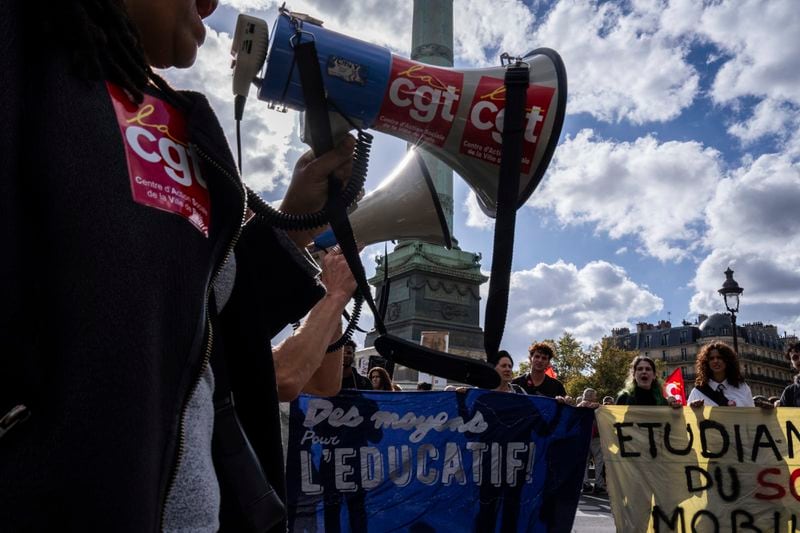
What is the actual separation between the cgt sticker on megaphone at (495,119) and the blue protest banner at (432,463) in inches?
141

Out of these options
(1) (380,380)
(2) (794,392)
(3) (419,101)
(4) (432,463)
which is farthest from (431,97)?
(2) (794,392)

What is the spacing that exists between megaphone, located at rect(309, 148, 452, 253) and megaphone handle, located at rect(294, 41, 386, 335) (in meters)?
0.57

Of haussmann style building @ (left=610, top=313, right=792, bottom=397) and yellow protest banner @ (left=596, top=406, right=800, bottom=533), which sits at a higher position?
haussmann style building @ (left=610, top=313, right=792, bottom=397)

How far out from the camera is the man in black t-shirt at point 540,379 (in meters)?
6.39

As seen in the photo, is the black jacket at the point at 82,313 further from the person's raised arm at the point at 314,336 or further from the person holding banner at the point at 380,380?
the person holding banner at the point at 380,380

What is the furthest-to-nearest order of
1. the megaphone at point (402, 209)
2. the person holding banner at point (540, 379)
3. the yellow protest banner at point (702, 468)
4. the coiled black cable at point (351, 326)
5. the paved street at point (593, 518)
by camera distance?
1. the paved street at point (593, 518)
2. the person holding banner at point (540, 379)
3. the yellow protest banner at point (702, 468)
4. the megaphone at point (402, 209)
5. the coiled black cable at point (351, 326)

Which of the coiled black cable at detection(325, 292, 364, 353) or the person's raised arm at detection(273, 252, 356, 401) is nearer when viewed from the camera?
the person's raised arm at detection(273, 252, 356, 401)

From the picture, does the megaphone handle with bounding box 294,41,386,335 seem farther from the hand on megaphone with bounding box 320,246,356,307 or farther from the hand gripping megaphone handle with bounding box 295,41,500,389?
the hand on megaphone with bounding box 320,246,356,307

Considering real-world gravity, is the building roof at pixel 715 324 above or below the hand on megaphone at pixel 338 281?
above

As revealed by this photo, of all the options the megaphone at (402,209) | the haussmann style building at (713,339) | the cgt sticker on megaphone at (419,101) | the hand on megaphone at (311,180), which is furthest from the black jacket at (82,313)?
the haussmann style building at (713,339)

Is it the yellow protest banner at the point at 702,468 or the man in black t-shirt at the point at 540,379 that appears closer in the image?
the yellow protest banner at the point at 702,468

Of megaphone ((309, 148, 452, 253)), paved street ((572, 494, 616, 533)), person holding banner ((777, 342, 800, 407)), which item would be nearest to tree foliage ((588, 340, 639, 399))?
paved street ((572, 494, 616, 533))

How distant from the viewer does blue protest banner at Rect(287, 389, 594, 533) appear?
192 inches

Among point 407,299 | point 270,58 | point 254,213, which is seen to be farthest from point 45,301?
point 407,299
